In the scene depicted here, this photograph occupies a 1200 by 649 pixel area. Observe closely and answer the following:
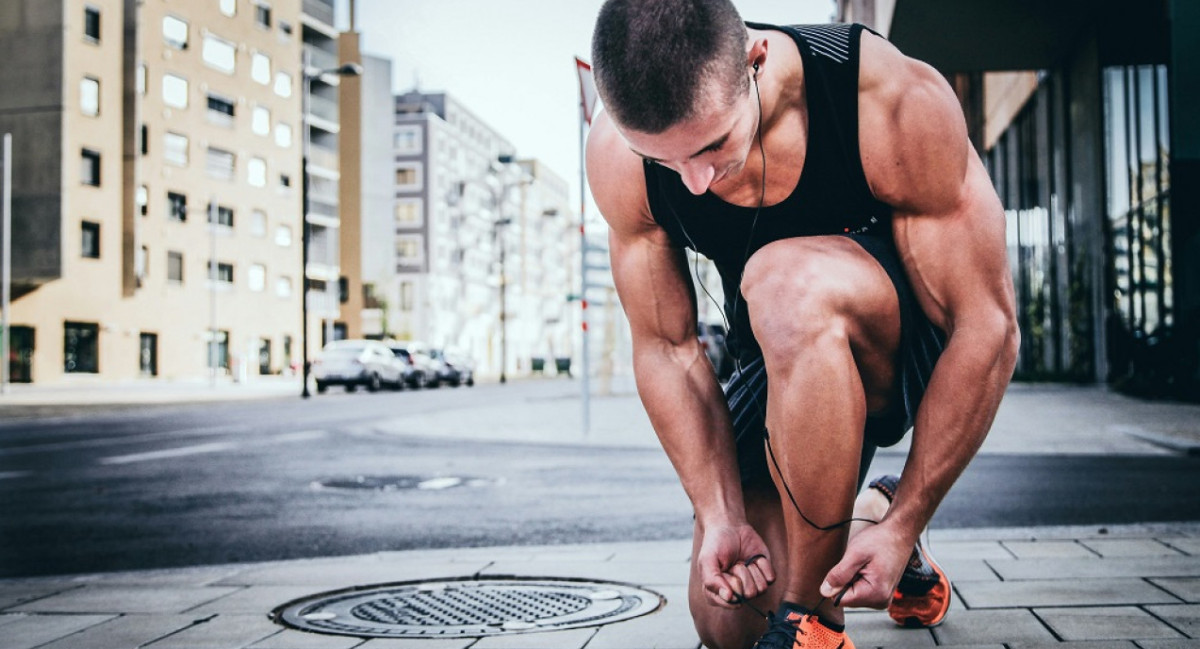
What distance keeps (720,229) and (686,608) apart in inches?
52.3

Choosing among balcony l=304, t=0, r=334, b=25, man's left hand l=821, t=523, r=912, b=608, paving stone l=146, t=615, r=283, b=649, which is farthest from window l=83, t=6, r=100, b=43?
man's left hand l=821, t=523, r=912, b=608

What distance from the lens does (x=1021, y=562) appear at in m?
3.88

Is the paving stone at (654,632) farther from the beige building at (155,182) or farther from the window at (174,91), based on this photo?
the window at (174,91)

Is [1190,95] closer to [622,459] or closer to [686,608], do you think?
[622,459]

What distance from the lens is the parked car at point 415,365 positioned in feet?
120

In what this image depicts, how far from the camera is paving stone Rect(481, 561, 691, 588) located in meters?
3.73

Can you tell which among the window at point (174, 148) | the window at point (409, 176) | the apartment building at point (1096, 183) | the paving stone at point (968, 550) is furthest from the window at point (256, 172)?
the paving stone at point (968, 550)

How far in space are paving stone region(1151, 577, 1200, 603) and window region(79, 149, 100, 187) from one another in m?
39.0

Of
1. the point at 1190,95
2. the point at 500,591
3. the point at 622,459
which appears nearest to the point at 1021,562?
the point at 500,591

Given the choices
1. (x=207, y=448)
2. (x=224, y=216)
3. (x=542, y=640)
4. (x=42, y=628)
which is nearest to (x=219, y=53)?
(x=224, y=216)

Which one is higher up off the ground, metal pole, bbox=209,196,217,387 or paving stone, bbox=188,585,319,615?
metal pole, bbox=209,196,217,387

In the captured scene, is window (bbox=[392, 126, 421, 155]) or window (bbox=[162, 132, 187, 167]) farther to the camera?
window (bbox=[392, 126, 421, 155])

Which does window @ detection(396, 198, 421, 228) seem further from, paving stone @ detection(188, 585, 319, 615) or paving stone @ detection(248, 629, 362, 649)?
paving stone @ detection(248, 629, 362, 649)

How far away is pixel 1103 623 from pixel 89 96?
131 feet
